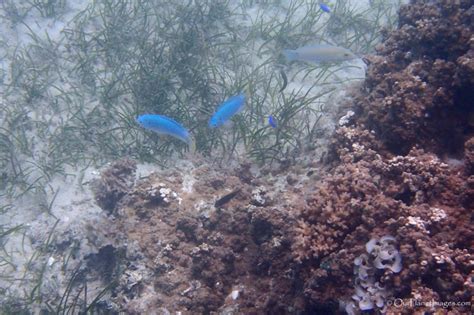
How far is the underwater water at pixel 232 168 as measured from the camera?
140 inches

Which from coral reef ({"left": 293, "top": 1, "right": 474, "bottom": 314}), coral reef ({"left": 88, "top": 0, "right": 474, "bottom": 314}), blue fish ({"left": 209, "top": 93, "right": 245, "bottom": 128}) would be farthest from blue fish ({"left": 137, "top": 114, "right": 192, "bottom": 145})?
coral reef ({"left": 293, "top": 1, "right": 474, "bottom": 314})

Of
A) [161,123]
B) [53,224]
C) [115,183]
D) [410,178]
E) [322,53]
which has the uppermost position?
[322,53]

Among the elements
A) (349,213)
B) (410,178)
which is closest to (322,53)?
(410,178)

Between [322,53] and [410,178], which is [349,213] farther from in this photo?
[322,53]

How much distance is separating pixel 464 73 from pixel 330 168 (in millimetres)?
1980

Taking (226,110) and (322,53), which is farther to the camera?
(322,53)

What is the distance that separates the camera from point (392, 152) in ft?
15.2

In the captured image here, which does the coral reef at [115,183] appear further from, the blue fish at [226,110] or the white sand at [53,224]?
the blue fish at [226,110]

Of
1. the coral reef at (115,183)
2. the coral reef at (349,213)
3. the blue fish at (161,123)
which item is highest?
the blue fish at (161,123)

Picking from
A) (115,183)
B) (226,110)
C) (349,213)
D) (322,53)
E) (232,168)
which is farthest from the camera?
(322,53)

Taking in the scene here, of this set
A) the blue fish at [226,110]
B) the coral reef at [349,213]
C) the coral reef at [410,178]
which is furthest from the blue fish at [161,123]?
the coral reef at [410,178]

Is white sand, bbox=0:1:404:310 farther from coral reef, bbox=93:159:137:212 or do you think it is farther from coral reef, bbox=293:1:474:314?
coral reef, bbox=293:1:474:314

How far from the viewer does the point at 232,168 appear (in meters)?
6.26

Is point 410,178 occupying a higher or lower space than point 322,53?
lower
